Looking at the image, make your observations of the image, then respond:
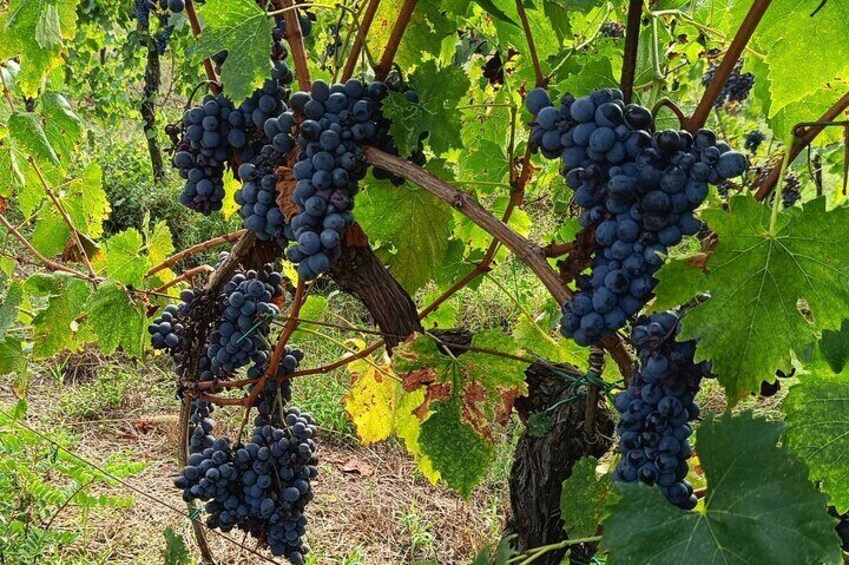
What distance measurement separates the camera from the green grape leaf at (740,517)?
0.73 metres

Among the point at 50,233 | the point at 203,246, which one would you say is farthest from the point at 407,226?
the point at 50,233

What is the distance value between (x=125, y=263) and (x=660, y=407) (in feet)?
4.06

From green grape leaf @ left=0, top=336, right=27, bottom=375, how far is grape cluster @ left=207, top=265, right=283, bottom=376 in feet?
2.48

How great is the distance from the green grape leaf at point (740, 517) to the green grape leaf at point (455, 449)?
384 millimetres

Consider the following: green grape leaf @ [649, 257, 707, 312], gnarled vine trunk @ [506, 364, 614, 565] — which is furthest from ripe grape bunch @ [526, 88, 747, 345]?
gnarled vine trunk @ [506, 364, 614, 565]

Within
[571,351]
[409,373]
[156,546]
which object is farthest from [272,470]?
[156,546]

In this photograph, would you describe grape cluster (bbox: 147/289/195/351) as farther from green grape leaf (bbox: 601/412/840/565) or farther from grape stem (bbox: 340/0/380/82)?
green grape leaf (bbox: 601/412/840/565)

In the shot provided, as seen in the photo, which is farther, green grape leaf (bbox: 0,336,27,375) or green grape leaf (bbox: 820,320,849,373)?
green grape leaf (bbox: 0,336,27,375)

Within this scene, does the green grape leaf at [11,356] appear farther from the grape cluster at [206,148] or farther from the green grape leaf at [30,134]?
the grape cluster at [206,148]

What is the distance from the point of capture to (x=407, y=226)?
132 centimetres

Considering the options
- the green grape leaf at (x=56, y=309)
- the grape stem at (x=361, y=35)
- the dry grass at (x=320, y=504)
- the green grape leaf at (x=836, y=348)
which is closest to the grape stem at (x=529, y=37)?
the grape stem at (x=361, y=35)

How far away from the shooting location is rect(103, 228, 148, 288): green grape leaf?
1.65 metres

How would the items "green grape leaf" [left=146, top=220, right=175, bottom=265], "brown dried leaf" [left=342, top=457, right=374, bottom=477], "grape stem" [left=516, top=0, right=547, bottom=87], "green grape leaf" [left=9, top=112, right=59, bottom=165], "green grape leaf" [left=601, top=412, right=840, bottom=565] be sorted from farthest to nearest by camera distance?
"brown dried leaf" [left=342, top=457, right=374, bottom=477]
"green grape leaf" [left=146, top=220, right=175, bottom=265]
"green grape leaf" [left=9, top=112, right=59, bottom=165]
"grape stem" [left=516, top=0, right=547, bottom=87]
"green grape leaf" [left=601, top=412, right=840, bottom=565]

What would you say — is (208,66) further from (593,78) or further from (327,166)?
(593,78)
